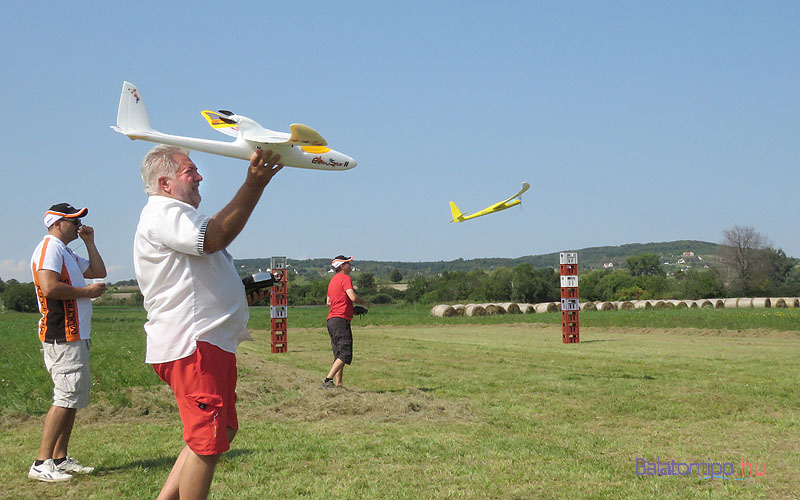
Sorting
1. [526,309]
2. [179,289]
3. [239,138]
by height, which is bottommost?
[526,309]

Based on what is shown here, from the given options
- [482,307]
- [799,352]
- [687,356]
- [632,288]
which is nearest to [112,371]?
[687,356]

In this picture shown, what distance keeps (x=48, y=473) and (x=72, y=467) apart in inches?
7.6

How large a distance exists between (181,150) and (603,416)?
6.01m

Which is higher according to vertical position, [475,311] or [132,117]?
[132,117]

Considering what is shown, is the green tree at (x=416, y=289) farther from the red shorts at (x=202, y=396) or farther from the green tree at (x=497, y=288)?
the red shorts at (x=202, y=396)

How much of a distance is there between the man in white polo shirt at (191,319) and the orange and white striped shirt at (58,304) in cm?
247

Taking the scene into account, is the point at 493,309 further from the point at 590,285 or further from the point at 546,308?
the point at 590,285

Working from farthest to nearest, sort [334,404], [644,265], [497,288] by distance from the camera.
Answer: [644,265] → [497,288] → [334,404]

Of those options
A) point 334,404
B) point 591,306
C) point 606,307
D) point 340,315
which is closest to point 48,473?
point 334,404

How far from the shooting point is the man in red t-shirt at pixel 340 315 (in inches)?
393

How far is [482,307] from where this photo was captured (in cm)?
4106

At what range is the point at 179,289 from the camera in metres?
3.18

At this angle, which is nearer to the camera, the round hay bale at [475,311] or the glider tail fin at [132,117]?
the glider tail fin at [132,117]

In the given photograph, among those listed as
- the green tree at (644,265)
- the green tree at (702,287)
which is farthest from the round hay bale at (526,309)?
the green tree at (644,265)
